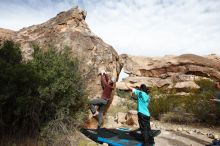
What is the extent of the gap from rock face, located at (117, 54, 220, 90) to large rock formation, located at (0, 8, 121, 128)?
17522 millimetres

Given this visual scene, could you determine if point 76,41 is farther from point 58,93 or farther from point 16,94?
point 16,94

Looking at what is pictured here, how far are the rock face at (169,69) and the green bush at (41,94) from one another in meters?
21.9

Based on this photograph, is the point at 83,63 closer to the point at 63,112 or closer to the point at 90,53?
the point at 90,53

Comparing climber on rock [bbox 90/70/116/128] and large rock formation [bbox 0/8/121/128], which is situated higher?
large rock formation [bbox 0/8/121/128]

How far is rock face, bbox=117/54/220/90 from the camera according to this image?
3547 centimetres

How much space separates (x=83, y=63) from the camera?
1387 cm

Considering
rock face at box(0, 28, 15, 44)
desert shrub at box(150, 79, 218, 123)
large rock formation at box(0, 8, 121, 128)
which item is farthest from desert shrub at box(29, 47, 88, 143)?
desert shrub at box(150, 79, 218, 123)

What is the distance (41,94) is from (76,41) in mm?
5240

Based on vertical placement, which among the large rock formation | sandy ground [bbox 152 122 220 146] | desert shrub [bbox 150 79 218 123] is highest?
the large rock formation

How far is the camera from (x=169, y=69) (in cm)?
3834

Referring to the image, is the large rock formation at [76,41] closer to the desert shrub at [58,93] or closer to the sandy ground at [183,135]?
the desert shrub at [58,93]

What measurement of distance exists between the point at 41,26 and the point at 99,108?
5.46 metres

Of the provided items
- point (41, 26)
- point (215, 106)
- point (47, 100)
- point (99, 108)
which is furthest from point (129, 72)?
point (47, 100)

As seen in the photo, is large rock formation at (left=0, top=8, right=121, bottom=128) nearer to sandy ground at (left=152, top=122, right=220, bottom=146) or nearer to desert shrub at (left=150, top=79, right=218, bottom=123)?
sandy ground at (left=152, top=122, right=220, bottom=146)
